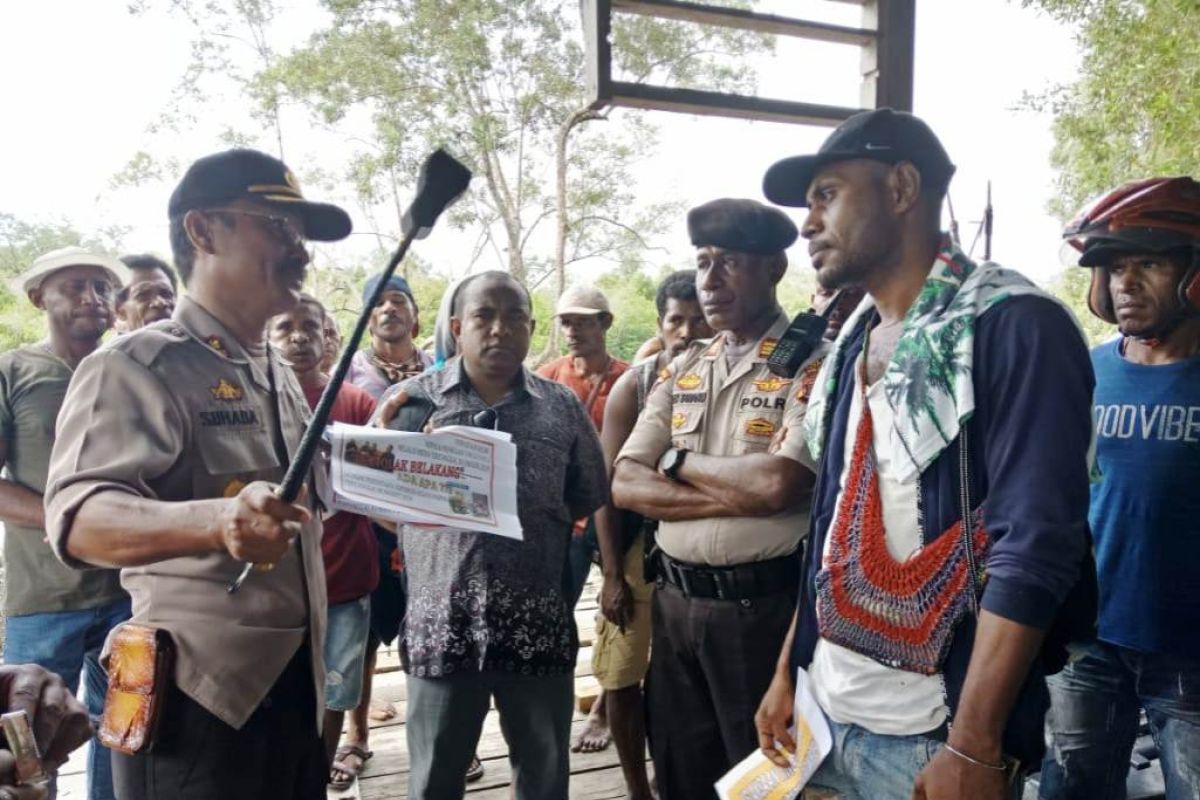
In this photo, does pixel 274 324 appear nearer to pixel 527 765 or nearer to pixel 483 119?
pixel 527 765

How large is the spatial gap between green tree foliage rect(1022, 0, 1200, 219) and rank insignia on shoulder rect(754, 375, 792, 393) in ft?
23.6

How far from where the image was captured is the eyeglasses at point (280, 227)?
1778 millimetres

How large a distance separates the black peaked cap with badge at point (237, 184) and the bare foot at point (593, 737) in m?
2.64

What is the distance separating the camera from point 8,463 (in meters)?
2.74

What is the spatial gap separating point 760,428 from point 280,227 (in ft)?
4.51

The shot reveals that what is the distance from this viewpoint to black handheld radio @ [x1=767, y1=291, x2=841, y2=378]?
237 cm

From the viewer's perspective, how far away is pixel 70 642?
8.96 ft

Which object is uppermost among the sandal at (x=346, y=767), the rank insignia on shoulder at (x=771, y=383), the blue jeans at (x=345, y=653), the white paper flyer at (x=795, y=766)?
the rank insignia on shoulder at (x=771, y=383)

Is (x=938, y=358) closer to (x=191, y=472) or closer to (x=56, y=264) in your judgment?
(x=191, y=472)

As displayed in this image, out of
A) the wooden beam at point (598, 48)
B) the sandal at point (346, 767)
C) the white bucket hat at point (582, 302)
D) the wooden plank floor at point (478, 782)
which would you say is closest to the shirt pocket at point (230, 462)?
the wooden plank floor at point (478, 782)

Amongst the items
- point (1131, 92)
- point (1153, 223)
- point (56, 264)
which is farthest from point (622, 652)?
point (1131, 92)

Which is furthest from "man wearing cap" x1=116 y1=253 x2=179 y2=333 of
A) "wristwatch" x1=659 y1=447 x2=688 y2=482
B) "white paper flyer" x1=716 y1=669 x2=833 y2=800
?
"white paper flyer" x1=716 y1=669 x2=833 y2=800

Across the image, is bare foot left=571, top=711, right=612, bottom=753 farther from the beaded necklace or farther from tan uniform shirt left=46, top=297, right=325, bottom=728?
the beaded necklace

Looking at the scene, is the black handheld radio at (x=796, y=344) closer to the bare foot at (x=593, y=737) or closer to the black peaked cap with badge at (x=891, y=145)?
the black peaked cap with badge at (x=891, y=145)
